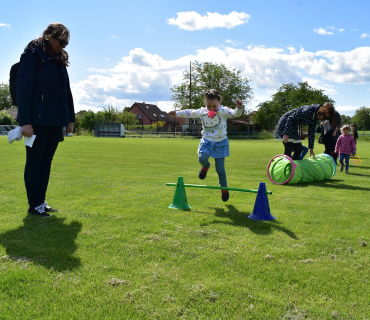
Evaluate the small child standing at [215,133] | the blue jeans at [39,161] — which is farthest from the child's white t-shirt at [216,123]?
the blue jeans at [39,161]

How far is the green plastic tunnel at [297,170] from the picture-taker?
7379 millimetres

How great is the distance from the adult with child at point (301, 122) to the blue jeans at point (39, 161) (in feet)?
17.7

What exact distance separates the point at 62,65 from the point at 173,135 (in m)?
49.4

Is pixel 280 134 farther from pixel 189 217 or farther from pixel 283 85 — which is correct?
pixel 283 85

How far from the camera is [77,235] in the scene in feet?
11.4

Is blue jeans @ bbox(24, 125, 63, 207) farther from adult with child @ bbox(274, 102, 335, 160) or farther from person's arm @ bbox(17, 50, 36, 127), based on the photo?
adult with child @ bbox(274, 102, 335, 160)

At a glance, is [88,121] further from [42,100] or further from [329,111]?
[42,100]

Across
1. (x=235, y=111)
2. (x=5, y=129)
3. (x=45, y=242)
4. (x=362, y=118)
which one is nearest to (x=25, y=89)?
(x=45, y=242)

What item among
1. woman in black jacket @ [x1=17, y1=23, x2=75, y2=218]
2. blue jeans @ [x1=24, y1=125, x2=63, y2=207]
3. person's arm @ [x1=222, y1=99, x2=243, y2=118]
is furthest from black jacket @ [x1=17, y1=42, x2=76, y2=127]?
person's arm @ [x1=222, y1=99, x2=243, y2=118]

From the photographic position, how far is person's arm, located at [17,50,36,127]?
3.96m

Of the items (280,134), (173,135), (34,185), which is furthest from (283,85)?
(34,185)

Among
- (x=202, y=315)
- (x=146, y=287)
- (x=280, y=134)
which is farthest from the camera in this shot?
(x=280, y=134)

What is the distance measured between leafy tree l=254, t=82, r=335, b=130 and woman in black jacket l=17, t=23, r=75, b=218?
75.5 metres

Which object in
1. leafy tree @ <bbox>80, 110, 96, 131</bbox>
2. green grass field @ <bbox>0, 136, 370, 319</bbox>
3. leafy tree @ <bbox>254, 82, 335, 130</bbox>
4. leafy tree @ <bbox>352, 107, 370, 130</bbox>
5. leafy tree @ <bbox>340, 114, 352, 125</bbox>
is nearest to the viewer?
green grass field @ <bbox>0, 136, 370, 319</bbox>
